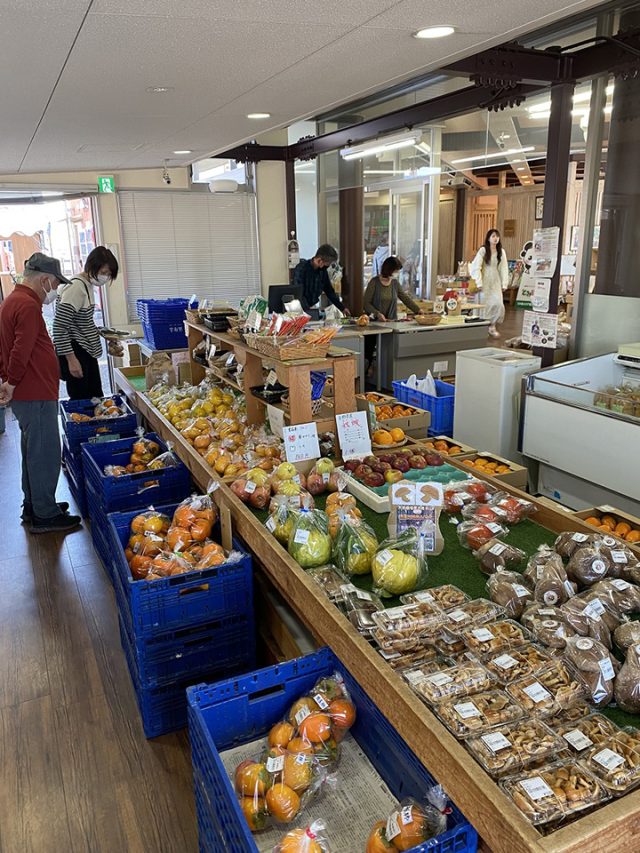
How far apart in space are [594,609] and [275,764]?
1002mm

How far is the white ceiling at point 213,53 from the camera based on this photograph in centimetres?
200

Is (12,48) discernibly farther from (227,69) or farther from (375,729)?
(375,729)

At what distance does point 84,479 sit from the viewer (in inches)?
182

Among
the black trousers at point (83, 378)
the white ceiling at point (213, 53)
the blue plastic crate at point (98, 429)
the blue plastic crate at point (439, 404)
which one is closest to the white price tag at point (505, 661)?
the white ceiling at point (213, 53)

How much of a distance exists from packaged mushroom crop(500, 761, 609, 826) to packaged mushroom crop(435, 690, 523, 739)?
143mm

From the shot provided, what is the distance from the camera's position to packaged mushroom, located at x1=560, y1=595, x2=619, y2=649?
5.97 ft

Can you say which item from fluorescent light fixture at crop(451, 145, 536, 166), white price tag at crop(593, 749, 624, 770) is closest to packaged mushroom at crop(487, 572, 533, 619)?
white price tag at crop(593, 749, 624, 770)

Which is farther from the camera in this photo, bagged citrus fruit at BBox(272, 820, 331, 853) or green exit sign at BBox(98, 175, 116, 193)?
green exit sign at BBox(98, 175, 116, 193)

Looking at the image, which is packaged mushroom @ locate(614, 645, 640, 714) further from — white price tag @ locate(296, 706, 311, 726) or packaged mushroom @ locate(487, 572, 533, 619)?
white price tag @ locate(296, 706, 311, 726)

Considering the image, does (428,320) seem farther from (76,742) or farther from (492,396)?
(76,742)

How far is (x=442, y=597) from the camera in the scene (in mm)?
2088

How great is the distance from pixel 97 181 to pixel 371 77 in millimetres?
6544

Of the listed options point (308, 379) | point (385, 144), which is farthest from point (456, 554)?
point (385, 144)

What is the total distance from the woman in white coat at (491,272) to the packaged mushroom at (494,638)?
8.30m
